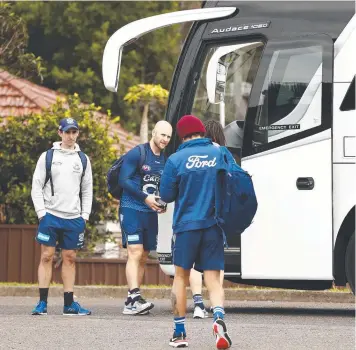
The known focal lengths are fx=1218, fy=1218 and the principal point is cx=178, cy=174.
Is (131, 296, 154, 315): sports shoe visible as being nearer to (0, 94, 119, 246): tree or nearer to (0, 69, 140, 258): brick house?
(0, 94, 119, 246): tree

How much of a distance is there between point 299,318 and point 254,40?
108 inches

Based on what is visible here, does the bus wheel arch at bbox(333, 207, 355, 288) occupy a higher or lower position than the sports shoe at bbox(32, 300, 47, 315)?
higher

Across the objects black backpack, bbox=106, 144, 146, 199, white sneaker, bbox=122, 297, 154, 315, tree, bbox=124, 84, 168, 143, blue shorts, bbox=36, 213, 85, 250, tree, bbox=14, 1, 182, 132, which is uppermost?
tree, bbox=14, 1, 182, 132

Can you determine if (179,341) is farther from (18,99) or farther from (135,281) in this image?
(18,99)

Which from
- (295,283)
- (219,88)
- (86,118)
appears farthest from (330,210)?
(86,118)

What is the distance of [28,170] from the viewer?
731 inches

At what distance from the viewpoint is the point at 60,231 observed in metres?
11.7

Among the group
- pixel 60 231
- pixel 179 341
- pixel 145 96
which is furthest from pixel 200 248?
pixel 145 96

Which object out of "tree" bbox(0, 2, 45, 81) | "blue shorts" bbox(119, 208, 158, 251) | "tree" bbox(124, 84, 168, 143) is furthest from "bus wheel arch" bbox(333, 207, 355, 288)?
"tree" bbox(124, 84, 168, 143)

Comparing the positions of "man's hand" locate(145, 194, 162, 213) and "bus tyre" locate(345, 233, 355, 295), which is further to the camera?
"bus tyre" locate(345, 233, 355, 295)

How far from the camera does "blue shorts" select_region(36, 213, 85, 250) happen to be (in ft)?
38.1

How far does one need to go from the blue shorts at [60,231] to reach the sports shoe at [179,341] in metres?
3.10

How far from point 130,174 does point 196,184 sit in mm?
2929

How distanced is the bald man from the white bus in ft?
0.74
